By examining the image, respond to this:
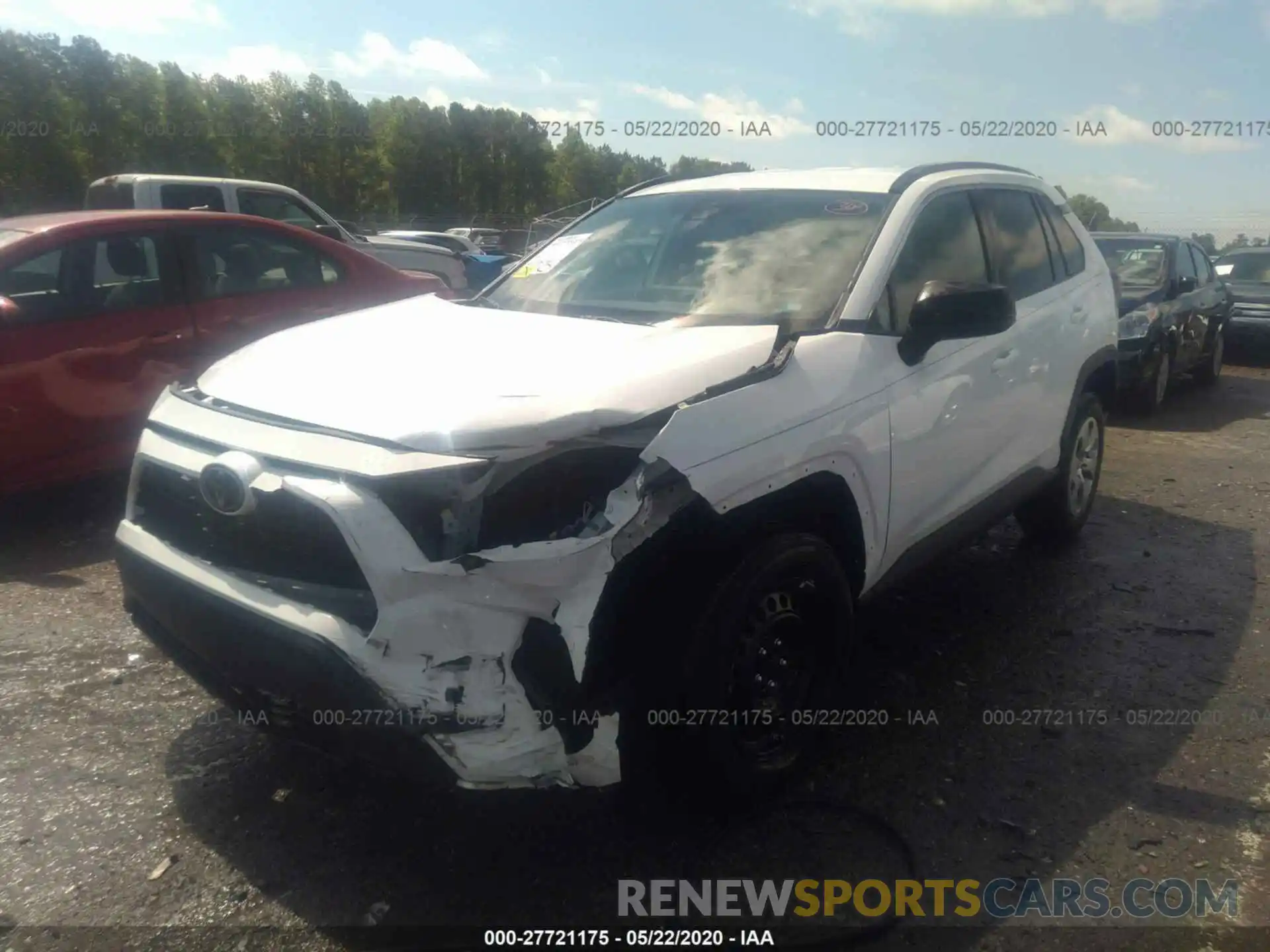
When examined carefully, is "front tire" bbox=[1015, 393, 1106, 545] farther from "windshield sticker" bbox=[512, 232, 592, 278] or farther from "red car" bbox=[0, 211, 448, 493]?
"red car" bbox=[0, 211, 448, 493]

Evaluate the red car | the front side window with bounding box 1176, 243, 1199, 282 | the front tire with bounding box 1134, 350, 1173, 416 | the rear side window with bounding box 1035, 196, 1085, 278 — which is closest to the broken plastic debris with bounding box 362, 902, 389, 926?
the red car

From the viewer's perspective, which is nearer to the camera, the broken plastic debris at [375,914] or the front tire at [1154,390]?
the broken plastic debris at [375,914]

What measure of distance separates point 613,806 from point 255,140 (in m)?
→ 52.8

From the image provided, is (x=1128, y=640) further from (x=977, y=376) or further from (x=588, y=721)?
(x=588, y=721)

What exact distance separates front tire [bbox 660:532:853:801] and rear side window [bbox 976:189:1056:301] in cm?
182

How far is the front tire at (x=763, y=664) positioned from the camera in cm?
253

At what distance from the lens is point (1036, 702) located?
12.0 ft

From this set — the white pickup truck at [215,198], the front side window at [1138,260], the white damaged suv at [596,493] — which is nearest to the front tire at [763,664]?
the white damaged suv at [596,493]

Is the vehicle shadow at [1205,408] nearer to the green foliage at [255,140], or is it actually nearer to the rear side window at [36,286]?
the rear side window at [36,286]


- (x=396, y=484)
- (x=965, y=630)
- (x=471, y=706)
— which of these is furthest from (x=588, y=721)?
(x=965, y=630)

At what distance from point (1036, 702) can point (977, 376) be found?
1.24 m

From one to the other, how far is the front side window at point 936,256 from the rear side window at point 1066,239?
40.5 inches

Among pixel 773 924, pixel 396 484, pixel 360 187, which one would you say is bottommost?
pixel 773 924

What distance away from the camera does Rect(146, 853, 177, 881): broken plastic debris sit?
2639mm
